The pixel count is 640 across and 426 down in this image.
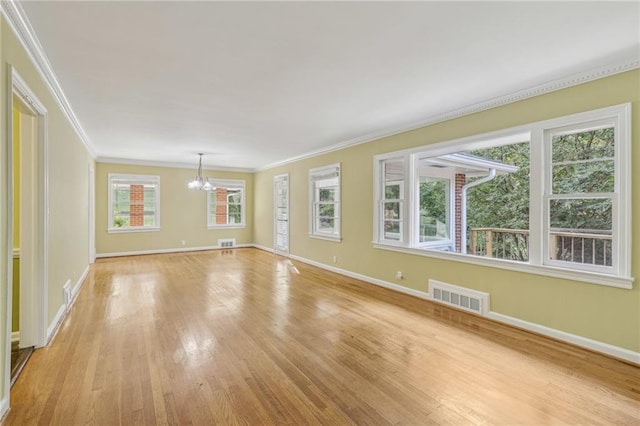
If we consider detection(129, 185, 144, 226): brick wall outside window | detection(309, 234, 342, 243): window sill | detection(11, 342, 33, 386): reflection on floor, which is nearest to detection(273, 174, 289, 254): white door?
detection(309, 234, 342, 243): window sill

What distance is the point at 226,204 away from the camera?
Result: 9.48 meters

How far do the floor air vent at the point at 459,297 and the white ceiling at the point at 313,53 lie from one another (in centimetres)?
233

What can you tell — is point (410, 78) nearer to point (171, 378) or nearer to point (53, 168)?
point (171, 378)

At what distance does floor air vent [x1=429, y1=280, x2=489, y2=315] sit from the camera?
12.1 ft

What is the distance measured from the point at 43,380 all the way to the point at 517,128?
16.2 feet

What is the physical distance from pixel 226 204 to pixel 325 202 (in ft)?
13.7

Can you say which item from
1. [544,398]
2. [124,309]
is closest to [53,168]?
[124,309]

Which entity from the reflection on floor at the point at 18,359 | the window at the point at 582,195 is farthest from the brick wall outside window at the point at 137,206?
the window at the point at 582,195

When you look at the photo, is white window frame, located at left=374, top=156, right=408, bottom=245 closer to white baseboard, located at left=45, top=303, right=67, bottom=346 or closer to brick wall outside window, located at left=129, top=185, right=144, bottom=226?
white baseboard, located at left=45, top=303, right=67, bottom=346

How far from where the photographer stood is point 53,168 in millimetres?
3252

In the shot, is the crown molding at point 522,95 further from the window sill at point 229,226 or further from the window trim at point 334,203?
the window sill at point 229,226

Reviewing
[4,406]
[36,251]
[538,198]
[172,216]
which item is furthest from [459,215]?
[172,216]

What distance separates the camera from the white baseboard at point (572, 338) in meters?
2.65

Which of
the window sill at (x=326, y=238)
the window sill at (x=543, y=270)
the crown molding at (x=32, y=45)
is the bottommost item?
the window sill at (x=543, y=270)
